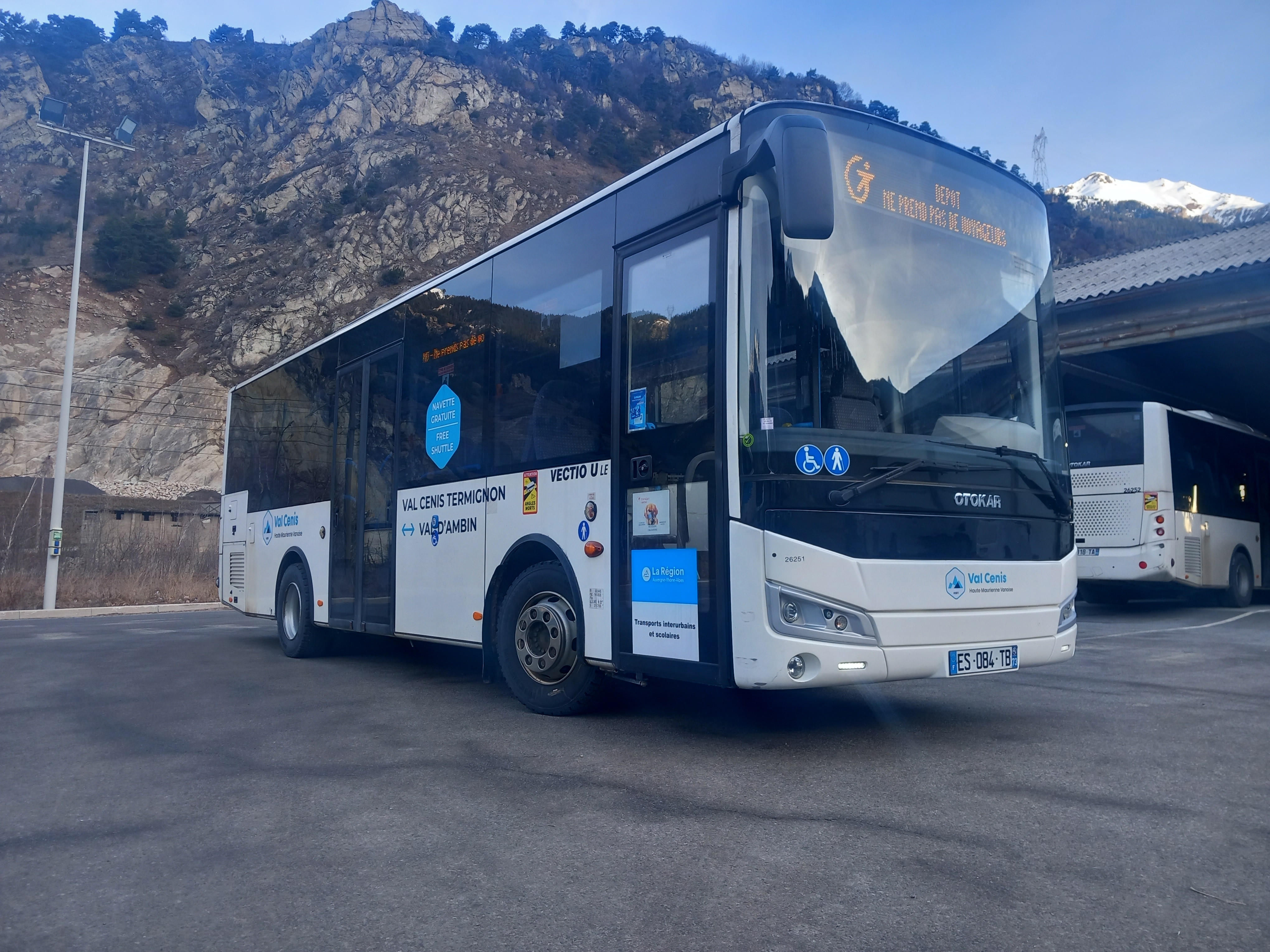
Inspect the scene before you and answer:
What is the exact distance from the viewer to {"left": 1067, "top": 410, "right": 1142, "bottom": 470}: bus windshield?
14.5 meters

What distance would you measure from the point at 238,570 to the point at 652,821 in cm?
967

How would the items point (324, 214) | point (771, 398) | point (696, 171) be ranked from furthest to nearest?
point (324, 214) < point (696, 171) < point (771, 398)

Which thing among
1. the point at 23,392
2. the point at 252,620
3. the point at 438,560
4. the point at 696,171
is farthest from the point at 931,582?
the point at 23,392

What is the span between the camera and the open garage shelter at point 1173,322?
15.7m

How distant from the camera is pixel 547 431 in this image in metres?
6.46

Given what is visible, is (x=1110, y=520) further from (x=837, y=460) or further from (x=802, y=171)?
(x=802, y=171)

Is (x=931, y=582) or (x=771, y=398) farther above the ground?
(x=771, y=398)

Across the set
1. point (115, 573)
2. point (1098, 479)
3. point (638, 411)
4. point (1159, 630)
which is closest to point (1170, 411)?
point (1098, 479)

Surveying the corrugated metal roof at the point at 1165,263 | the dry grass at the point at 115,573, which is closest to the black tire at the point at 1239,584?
the corrugated metal roof at the point at 1165,263

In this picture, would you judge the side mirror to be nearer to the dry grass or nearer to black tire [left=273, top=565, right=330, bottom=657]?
black tire [left=273, top=565, right=330, bottom=657]

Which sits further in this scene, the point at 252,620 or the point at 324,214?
the point at 324,214

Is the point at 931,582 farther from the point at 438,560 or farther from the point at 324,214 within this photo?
the point at 324,214

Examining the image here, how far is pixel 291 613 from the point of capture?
418 inches

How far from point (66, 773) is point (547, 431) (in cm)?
324
